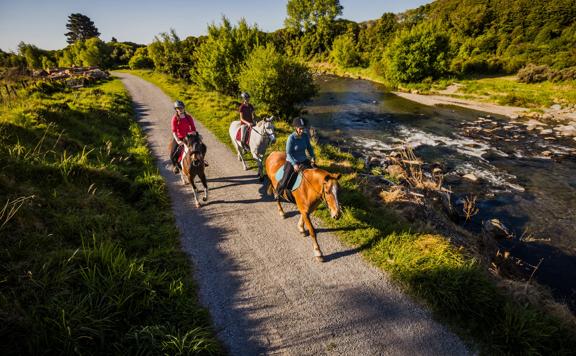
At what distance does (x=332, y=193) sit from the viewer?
583 centimetres

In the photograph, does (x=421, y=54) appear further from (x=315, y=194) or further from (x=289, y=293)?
(x=289, y=293)

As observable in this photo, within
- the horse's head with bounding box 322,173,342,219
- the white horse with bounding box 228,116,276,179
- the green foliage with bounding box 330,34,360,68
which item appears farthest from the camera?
the green foliage with bounding box 330,34,360,68

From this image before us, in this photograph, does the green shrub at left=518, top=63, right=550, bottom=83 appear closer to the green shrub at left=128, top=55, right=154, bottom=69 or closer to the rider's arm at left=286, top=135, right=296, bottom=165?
the rider's arm at left=286, top=135, right=296, bottom=165

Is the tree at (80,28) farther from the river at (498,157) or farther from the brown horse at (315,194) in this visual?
the brown horse at (315,194)

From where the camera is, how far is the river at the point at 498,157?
965cm

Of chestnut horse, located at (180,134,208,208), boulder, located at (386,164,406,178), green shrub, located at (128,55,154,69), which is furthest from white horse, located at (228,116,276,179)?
green shrub, located at (128,55,154,69)

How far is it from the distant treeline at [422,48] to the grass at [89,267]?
17.8 meters

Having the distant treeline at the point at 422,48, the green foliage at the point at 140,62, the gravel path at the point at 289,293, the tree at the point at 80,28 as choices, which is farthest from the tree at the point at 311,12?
the gravel path at the point at 289,293

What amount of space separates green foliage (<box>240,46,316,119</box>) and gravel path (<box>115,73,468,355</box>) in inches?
561

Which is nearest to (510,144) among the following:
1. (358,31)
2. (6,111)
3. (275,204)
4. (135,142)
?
(275,204)

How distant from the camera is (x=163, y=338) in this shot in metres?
4.35

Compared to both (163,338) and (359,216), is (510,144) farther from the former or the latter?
(163,338)

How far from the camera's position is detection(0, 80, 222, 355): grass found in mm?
4078

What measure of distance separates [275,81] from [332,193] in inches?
667
